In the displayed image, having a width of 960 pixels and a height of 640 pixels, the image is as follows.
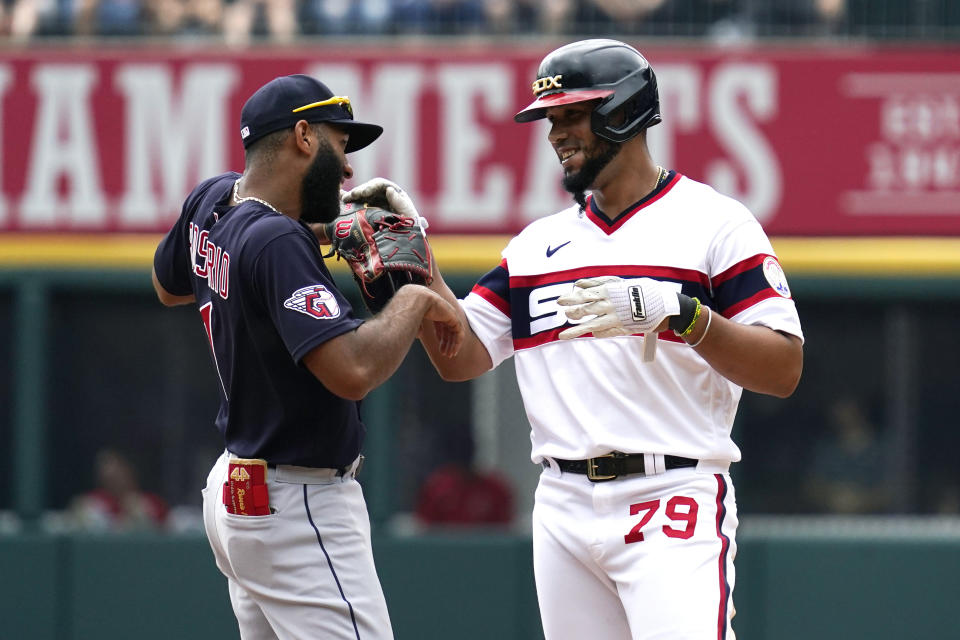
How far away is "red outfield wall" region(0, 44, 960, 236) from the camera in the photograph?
7.31 meters

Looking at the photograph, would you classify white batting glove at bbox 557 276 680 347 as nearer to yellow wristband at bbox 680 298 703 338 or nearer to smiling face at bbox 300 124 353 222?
yellow wristband at bbox 680 298 703 338

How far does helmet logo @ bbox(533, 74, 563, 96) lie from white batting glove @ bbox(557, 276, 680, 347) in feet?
1.93

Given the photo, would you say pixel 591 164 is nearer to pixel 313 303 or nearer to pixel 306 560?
pixel 313 303

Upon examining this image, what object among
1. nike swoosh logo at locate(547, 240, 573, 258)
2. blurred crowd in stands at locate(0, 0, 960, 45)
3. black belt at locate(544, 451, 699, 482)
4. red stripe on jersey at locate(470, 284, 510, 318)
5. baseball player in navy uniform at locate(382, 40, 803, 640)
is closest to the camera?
baseball player in navy uniform at locate(382, 40, 803, 640)

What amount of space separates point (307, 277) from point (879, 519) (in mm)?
5132

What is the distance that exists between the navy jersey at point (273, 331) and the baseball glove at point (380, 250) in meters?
0.14

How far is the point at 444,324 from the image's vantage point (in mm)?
3713

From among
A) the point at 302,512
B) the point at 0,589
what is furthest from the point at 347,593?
the point at 0,589

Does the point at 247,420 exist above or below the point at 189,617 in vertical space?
above

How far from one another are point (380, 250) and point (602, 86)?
71 centimetres

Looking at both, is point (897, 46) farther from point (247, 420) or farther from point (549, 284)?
point (247, 420)

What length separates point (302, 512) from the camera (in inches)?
136

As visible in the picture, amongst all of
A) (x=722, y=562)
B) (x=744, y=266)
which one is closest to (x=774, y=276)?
(x=744, y=266)

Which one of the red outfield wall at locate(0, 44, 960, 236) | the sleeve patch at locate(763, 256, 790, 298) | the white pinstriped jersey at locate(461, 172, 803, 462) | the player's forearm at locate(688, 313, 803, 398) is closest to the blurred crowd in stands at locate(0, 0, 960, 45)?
the red outfield wall at locate(0, 44, 960, 236)
